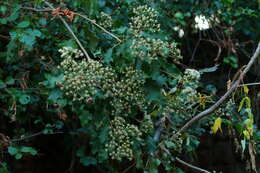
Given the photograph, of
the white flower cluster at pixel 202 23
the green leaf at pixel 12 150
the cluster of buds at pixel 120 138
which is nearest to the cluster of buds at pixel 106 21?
the cluster of buds at pixel 120 138

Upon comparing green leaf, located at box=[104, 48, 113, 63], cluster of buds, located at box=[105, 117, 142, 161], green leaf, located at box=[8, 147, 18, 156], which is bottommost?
green leaf, located at box=[8, 147, 18, 156]

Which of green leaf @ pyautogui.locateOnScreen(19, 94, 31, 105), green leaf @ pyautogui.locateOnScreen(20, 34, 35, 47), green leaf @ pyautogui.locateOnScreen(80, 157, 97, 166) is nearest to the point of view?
green leaf @ pyautogui.locateOnScreen(20, 34, 35, 47)

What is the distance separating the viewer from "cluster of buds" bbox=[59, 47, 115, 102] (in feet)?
4.37

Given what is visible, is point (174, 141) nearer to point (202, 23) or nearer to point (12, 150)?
point (12, 150)

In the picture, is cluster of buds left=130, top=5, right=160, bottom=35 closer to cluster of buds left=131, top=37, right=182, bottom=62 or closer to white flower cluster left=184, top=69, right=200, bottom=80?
cluster of buds left=131, top=37, right=182, bottom=62

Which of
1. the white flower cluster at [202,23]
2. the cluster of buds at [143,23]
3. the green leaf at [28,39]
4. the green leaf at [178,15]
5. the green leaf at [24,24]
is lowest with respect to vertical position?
the green leaf at [28,39]

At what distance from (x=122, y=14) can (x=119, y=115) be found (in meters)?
0.80

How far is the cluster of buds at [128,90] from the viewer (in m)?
1.41

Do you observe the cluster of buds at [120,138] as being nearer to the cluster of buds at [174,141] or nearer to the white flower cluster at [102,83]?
the white flower cluster at [102,83]

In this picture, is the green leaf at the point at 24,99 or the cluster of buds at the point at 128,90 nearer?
the cluster of buds at the point at 128,90

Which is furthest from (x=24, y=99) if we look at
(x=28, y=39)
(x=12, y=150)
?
(x=28, y=39)

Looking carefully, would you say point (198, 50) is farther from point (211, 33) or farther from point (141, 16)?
point (141, 16)

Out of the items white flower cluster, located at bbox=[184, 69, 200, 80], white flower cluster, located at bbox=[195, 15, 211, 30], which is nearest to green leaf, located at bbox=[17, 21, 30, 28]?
white flower cluster, located at bbox=[184, 69, 200, 80]

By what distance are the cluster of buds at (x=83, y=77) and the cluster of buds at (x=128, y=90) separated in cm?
4
